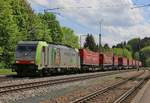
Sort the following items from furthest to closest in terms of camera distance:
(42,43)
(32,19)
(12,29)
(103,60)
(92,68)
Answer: (32,19), (103,60), (92,68), (12,29), (42,43)

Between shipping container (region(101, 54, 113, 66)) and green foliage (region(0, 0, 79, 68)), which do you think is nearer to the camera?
green foliage (region(0, 0, 79, 68))

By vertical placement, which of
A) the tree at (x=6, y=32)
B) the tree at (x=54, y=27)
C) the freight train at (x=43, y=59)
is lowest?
the freight train at (x=43, y=59)

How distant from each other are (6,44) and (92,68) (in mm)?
13977

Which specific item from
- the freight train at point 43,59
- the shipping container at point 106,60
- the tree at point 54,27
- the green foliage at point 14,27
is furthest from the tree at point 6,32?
the tree at point 54,27

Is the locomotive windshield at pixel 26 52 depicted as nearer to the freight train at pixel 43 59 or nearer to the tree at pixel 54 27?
the freight train at pixel 43 59

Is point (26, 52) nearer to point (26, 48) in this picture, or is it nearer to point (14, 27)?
point (26, 48)

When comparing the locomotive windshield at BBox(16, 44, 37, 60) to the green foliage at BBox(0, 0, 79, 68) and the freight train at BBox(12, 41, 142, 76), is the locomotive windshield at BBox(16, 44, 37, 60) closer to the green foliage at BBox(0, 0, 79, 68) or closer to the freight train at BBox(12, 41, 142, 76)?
the freight train at BBox(12, 41, 142, 76)

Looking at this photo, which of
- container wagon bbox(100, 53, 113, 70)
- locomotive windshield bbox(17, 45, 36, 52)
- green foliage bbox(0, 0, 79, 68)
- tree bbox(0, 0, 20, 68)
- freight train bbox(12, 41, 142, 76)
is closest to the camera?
freight train bbox(12, 41, 142, 76)

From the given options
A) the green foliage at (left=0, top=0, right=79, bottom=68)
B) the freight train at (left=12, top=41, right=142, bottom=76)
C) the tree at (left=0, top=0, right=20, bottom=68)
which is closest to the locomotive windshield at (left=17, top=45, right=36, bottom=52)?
the freight train at (left=12, top=41, right=142, bottom=76)

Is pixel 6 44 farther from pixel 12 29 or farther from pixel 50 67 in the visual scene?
pixel 50 67

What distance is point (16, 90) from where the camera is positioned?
23984mm

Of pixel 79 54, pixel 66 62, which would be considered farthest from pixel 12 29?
pixel 66 62

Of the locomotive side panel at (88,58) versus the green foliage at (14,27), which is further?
the green foliage at (14,27)

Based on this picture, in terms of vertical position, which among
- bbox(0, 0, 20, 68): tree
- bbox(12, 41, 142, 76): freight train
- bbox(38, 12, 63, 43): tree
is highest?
bbox(38, 12, 63, 43): tree
